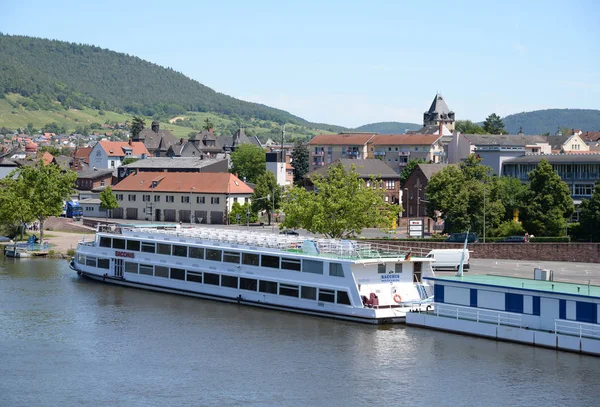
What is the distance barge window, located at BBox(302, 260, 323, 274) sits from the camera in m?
53.8

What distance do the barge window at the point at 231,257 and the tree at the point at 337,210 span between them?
1763cm

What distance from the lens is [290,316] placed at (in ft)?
177

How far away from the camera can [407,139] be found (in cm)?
16225

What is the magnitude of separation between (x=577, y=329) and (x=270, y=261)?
20.2 metres

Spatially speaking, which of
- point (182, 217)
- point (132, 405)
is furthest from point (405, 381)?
point (182, 217)

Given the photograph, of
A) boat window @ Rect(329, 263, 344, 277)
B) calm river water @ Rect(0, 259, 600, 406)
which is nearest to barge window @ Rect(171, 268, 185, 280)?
calm river water @ Rect(0, 259, 600, 406)

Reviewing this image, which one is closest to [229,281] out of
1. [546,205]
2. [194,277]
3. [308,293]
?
[194,277]

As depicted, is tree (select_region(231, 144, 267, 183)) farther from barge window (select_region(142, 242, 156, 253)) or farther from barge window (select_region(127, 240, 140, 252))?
barge window (select_region(142, 242, 156, 253))

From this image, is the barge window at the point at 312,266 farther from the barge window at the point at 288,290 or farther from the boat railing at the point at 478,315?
the boat railing at the point at 478,315

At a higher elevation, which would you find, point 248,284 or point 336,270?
point 336,270

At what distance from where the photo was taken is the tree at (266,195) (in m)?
113

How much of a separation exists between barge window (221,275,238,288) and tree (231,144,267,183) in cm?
8722

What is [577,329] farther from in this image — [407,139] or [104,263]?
[407,139]

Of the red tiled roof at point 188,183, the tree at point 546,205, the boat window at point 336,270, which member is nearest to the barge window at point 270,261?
the boat window at point 336,270
